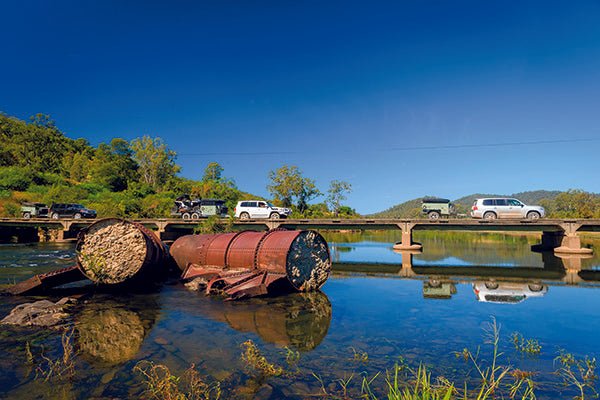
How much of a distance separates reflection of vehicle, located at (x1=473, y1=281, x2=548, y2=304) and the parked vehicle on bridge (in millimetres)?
24310

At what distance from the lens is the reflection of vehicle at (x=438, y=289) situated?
1271cm

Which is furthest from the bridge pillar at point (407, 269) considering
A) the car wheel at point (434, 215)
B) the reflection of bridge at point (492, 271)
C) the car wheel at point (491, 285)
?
the car wheel at point (434, 215)

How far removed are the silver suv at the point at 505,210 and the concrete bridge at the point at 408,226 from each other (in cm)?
90

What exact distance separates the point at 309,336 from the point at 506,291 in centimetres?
999

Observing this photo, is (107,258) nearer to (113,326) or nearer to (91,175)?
(113,326)

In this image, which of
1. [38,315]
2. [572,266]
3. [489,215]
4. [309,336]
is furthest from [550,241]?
[38,315]

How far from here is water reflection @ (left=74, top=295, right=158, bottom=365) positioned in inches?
259

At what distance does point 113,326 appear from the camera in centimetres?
826

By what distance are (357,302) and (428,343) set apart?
4331 mm

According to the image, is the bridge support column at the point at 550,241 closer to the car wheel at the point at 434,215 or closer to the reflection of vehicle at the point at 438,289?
the car wheel at the point at 434,215

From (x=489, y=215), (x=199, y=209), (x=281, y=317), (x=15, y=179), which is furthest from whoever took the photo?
(x=15, y=179)

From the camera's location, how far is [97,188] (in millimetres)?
64125

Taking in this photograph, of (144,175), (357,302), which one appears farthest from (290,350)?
(144,175)

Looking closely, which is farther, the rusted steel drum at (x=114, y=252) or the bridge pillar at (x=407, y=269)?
the bridge pillar at (x=407, y=269)
